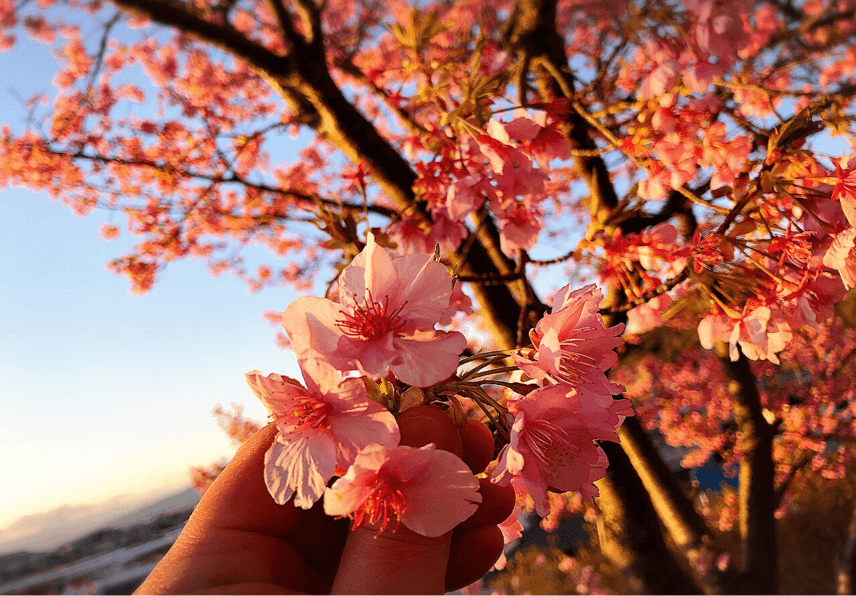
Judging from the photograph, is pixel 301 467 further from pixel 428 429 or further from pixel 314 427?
pixel 428 429

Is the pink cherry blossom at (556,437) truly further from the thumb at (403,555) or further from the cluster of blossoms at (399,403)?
the thumb at (403,555)

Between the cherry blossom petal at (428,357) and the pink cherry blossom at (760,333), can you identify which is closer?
the cherry blossom petal at (428,357)

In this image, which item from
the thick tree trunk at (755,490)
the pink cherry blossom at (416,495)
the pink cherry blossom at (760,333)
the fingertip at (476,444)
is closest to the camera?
the pink cherry blossom at (416,495)

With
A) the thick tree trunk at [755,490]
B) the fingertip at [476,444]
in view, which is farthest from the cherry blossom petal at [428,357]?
the thick tree trunk at [755,490]

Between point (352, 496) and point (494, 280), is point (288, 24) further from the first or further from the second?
point (352, 496)

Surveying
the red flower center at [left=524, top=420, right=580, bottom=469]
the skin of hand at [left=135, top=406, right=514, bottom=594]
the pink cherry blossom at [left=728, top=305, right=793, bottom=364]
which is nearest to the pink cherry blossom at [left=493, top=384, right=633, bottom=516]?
the red flower center at [left=524, top=420, right=580, bottom=469]

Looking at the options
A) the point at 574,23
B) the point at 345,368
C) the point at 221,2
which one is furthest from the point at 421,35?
the point at 574,23

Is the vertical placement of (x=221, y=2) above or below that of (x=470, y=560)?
above
